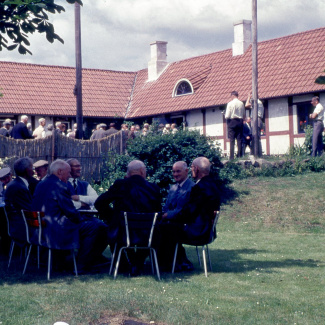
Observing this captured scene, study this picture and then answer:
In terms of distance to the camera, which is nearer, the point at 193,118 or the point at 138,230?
the point at 138,230

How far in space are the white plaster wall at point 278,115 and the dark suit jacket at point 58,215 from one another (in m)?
19.0

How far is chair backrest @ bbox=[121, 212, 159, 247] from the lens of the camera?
8.17 metres

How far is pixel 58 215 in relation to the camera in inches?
332

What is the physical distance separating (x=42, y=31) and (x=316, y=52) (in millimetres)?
19928

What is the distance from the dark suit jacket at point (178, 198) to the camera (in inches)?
354

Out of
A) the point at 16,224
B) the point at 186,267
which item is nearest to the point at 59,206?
the point at 16,224

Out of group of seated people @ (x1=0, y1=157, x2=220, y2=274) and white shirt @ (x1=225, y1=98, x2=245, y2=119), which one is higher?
white shirt @ (x1=225, y1=98, x2=245, y2=119)

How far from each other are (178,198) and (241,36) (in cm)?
2347

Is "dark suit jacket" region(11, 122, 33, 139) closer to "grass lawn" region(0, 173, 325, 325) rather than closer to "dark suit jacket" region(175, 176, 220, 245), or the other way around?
"grass lawn" region(0, 173, 325, 325)

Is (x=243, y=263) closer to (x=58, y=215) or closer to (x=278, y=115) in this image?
(x=58, y=215)

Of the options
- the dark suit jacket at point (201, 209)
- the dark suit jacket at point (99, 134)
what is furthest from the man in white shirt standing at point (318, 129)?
the dark suit jacket at point (201, 209)

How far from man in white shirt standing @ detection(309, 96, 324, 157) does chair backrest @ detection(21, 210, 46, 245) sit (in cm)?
1252

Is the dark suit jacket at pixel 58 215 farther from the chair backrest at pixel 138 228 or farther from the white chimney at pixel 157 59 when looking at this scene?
the white chimney at pixel 157 59

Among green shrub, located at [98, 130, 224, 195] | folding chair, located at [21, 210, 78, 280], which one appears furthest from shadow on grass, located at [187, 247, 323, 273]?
green shrub, located at [98, 130, 224, 195]
